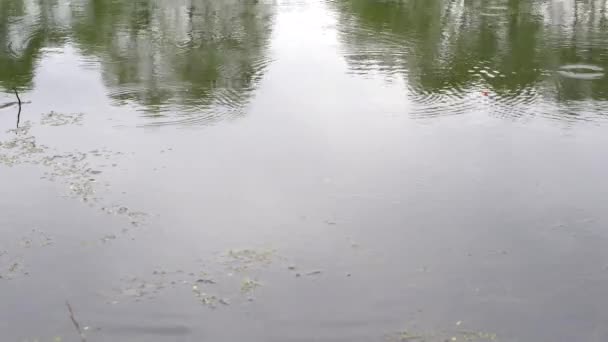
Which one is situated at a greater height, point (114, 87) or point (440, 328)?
point (114, 87)

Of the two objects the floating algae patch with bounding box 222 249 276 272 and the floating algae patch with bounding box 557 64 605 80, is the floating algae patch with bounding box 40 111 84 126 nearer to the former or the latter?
the floating algae patch with bounding box 222 249 276 272

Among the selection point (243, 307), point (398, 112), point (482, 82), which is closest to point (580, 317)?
point (243, 307)

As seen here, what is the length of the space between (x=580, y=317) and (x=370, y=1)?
20.1 metres

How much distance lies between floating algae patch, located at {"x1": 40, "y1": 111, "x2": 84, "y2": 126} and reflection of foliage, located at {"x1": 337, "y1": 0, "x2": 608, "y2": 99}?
6.76m

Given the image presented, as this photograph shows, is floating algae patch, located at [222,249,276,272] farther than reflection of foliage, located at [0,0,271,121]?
No

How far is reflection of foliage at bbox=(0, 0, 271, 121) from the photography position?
16.1 m

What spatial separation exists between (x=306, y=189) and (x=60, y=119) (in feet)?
19.3

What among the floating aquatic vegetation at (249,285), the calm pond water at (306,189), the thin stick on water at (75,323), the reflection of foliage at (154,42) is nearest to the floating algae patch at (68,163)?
the calm pond water at (306,189)

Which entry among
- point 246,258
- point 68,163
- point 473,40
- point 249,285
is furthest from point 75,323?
point 473,40

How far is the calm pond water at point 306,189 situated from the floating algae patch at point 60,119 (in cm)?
6

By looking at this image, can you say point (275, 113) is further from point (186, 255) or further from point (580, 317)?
point (580, 317)

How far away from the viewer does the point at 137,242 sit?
31.1ft

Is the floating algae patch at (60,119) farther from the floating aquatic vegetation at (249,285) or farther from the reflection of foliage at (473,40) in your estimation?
the floating aquatic vegetation at (249,285)

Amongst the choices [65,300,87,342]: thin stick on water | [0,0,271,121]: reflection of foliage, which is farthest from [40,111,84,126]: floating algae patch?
[65,300,87,342]: thin stick on water
